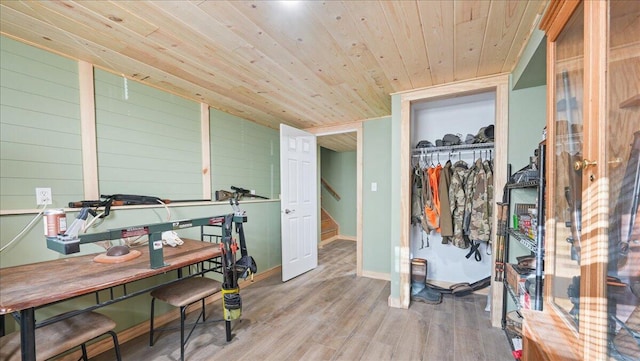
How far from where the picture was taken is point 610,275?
67cm

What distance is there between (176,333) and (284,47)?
2446mm

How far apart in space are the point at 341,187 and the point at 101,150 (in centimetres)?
457

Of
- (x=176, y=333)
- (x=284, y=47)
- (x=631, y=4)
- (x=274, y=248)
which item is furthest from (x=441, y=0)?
(x=274, y=248)

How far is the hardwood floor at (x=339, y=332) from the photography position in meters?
1.77

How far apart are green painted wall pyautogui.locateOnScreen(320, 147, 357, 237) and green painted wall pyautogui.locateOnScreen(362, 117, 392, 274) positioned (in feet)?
7.46

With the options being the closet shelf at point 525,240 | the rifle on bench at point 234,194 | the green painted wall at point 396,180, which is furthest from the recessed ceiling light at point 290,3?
the rifle on bench at point 234,194

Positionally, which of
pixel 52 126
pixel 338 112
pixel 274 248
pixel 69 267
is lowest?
pixel 274 248

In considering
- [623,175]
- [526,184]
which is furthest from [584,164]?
[526,184]

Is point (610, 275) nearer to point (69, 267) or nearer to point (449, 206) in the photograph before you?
point (449, 206)

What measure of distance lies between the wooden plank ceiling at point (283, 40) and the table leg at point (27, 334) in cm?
149

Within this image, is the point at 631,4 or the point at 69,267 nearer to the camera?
the point at 631,4

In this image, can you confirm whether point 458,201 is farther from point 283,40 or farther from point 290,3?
point 290,3

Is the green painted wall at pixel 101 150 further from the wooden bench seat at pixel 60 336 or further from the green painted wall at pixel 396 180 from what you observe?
the green painted wall at pixel 396 180

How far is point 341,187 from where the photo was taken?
230 inches
